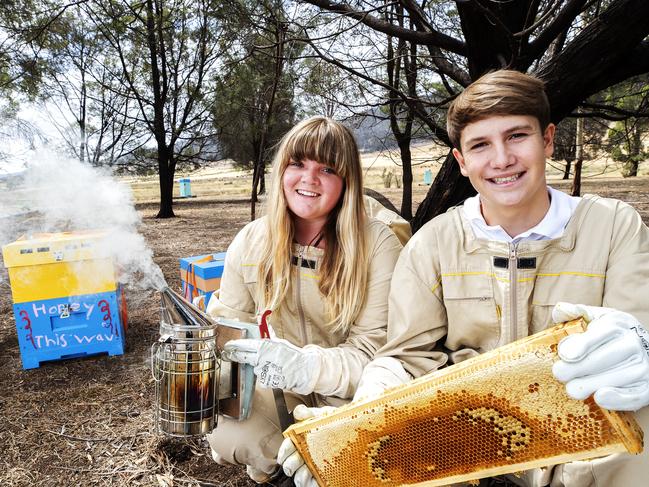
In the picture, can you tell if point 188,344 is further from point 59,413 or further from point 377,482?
point 59,413

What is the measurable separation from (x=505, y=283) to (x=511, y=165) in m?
0.42

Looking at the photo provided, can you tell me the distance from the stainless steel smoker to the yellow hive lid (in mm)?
1864

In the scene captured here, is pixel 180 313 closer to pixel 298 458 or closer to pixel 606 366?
pixel 298 458

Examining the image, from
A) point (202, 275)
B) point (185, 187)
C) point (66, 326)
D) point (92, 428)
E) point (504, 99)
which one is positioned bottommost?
point (92, 428)

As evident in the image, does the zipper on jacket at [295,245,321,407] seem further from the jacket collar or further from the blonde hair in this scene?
the jacket collar

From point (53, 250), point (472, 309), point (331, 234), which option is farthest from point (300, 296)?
point (53, 250)

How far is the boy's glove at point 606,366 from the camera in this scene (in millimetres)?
1104

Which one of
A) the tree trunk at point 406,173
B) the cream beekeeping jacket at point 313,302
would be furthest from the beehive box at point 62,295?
the tree trunk at point 406,173

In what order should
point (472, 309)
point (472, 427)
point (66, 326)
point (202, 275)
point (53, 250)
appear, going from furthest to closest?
point (202, 275) < point (66, 326) < point (53, 250) < point (472, 309) < point (472, 427)

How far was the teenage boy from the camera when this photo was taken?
1.68 m

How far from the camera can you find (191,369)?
1708 mm

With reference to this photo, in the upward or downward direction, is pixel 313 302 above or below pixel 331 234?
below

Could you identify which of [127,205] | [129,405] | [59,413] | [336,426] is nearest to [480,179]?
Answer: [336,426]

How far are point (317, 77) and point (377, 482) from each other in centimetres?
461
